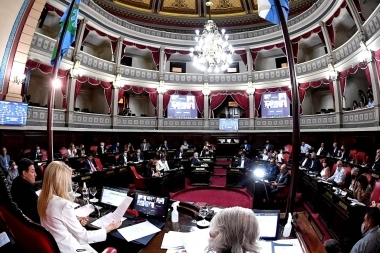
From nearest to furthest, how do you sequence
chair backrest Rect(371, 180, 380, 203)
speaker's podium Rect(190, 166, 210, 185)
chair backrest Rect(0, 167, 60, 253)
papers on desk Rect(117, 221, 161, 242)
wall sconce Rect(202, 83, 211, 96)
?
chair backrest Rect(0, 167, 60, 253) → papers on desk Rect(117, 221, 161, 242) → chair backrest Rect(371, 180, 380, 203) → speaker's podium Rect(190, 166, 210, 185) → wall sconce Rect(202, 83, 211, 96)

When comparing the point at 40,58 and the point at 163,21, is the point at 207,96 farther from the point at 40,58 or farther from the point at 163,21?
the point at 40,58

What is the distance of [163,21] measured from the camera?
56.3 ft

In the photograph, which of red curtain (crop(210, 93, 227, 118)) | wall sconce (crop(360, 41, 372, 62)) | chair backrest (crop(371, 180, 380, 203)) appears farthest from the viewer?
red curtain (crop(210, 93, 227, 118))

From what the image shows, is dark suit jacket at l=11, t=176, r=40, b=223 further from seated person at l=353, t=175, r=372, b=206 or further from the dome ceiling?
the dome ceiling

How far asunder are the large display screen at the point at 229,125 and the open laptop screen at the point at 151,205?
1307 centimetres

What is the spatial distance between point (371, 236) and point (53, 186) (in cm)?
342

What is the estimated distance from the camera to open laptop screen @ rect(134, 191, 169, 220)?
2752 millimetres

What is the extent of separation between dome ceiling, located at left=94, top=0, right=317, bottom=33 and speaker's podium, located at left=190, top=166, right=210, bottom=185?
476 inches

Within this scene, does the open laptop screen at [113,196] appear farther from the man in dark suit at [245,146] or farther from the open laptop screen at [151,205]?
the man in dark suit at [245,146]

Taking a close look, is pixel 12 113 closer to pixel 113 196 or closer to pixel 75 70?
pixel 75 70

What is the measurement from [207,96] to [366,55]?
9.20 meters

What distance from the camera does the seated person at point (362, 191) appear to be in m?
4.46

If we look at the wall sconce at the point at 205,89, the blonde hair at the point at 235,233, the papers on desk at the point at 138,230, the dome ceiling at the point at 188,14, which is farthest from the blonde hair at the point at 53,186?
the dome ceiling at the point at 188,14

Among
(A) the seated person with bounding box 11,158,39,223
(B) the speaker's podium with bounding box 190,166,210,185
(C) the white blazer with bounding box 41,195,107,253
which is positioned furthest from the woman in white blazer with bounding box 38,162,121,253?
(B) the speaker's podium with bounding box 190,166,210,185
